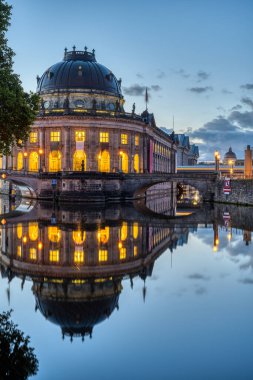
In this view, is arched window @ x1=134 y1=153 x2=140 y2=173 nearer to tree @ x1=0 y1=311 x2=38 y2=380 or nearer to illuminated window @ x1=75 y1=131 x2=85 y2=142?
illuminated window @ x1=75 y1=131 x2=85 y2=142

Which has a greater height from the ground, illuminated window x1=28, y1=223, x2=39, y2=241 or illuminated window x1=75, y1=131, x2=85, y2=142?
illuminated window x1=75, y1=131, x2=85, y2=142

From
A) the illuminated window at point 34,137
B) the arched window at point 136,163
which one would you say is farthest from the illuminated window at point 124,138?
the illuminated window at point 34,137

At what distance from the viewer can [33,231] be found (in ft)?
108

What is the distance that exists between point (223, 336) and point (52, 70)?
9474 centimetres

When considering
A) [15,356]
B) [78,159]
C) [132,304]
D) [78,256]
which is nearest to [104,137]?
[78,159]

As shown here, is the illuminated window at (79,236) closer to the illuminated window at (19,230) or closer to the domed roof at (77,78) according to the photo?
the illuminated window at (19,230)

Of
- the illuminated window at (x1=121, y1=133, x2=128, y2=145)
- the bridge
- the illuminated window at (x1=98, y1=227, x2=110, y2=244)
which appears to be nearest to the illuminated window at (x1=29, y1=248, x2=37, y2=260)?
the illuminated window at (x1=98, y1=227, x2=110, y2=244)

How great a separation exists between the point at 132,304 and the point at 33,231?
766 inches

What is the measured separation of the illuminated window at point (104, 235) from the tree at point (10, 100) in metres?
8.82

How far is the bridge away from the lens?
7100 cm

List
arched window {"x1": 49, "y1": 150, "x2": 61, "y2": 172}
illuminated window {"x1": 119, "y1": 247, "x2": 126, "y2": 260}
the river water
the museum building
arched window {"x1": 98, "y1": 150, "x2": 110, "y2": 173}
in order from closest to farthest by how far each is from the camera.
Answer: the river water → illuminated window {"x1": 119, "y1": 247, "x2": 126, "y2": 260} → the museum building → arched window {"x1": 98, "y1": 150, "x2": 110, "y2": 173} → arched window {"x1": 49, "y1": 150, "x2": 61, "y2": 172}

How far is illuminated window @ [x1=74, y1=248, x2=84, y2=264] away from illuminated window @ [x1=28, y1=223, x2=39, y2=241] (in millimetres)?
5558

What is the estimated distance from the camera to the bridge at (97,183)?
7100cm

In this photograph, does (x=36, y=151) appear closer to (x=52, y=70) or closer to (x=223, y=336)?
(x=52, y=70)
